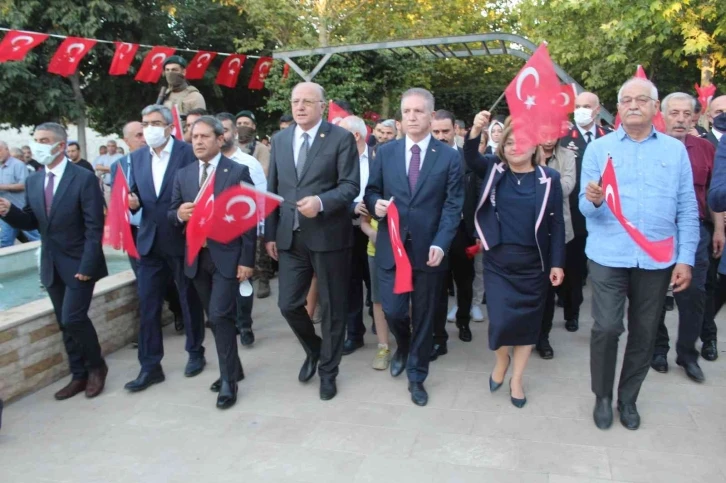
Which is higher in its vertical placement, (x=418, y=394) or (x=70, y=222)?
(x=70, y=222)

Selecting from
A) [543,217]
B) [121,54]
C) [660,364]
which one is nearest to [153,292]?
[543,217]

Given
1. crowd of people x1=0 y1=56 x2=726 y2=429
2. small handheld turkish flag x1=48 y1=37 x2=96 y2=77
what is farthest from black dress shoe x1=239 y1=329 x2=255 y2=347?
small handheld turkish flag x1=48 y1=37 x2=96 y2=77

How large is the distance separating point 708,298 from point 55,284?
191 inches

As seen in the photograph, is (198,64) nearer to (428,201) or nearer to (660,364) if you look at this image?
(428,201)

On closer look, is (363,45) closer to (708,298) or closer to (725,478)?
(708,298)

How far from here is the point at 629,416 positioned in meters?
3.74

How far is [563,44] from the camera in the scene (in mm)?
15258

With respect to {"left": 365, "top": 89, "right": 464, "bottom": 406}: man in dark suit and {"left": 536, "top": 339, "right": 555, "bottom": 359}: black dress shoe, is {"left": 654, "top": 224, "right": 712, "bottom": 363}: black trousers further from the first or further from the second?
{"left": 365, "top": 89, "right": 464, "bottom": 406}: man in dark suit

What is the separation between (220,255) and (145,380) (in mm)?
1130

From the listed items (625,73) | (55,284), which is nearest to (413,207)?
(55,284)

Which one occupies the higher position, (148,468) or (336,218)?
(336,218)

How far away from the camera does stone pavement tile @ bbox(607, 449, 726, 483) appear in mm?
3166

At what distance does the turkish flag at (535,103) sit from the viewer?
3.64 m

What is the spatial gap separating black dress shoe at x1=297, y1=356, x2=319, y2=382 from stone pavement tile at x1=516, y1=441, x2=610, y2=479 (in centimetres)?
160
